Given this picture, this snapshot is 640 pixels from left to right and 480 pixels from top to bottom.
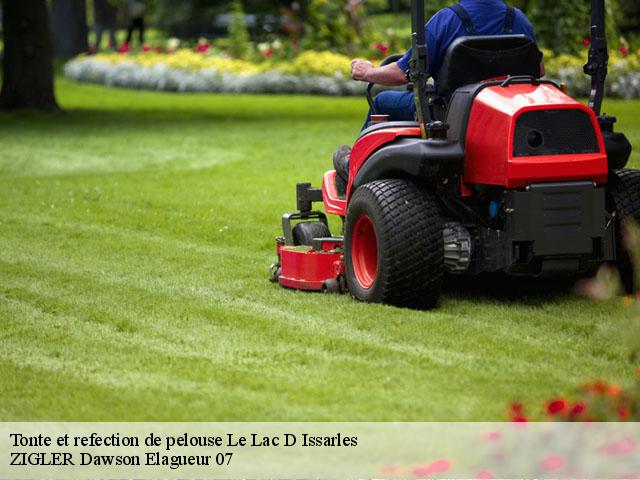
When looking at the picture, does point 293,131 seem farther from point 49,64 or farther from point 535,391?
point 535,391

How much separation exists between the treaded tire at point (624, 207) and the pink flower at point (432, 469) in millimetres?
3097

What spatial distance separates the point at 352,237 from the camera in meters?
7.29

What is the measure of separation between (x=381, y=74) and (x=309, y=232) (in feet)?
3.88

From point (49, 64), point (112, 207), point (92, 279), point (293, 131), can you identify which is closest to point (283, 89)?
point (49, 64)

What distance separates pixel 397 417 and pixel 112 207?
21.7ft

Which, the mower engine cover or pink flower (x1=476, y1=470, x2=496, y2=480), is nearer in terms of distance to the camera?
pink flower (x1=476, y1=470, x2=496, y2=480)

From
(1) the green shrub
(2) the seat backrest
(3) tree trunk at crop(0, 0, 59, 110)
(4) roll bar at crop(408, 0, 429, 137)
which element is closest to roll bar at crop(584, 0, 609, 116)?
(2) the seat backrest

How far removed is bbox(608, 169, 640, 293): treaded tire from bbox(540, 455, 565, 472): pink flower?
10.6 feet

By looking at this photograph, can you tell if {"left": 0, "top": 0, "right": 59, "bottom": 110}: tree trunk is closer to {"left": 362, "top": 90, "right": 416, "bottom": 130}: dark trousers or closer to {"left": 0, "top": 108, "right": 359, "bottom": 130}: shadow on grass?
{"left": 0, "top": 108, "right": 359, "bottom": 130}: shadow on grass

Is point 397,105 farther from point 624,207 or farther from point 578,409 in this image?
point 578,409

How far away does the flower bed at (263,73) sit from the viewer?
19.6 m

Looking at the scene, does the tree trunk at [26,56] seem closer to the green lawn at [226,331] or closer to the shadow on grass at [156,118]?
the shadow on grass at [156,118]

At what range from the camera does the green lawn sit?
5320mm

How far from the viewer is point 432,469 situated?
434cm
